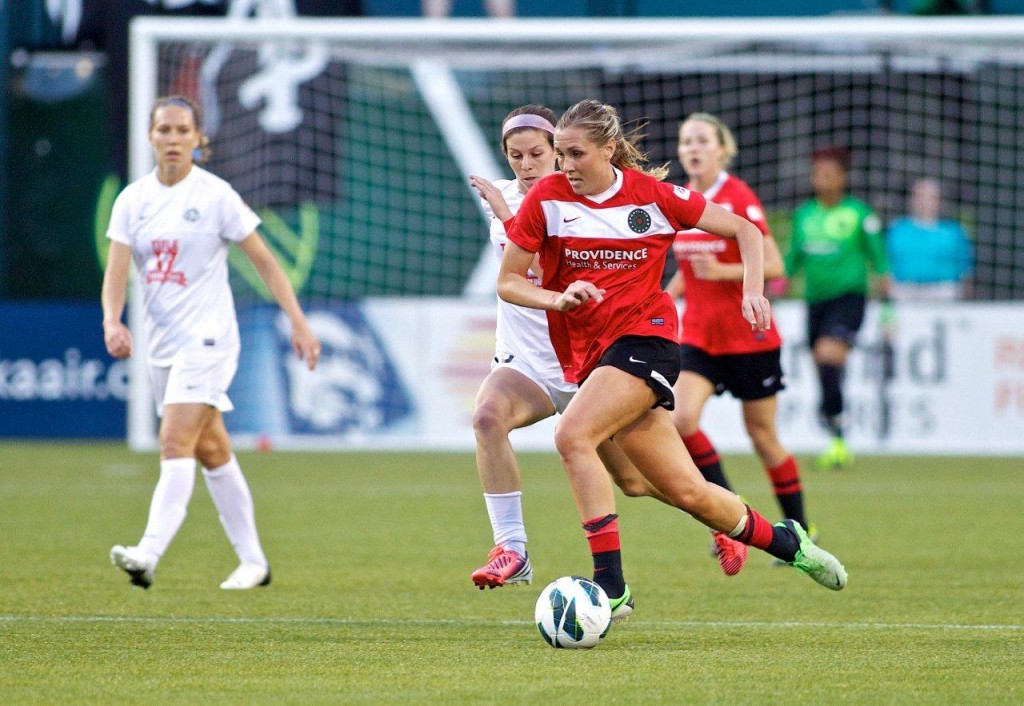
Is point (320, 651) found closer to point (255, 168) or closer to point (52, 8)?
point (255, 168)

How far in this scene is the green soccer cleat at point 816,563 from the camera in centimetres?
621

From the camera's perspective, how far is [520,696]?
4.67 m

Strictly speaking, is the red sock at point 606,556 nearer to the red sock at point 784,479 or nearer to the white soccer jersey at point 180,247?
the white soccer jersey at point 180,247

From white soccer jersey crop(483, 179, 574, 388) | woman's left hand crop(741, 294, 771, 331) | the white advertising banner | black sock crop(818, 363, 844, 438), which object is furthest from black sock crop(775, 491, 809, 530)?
the white advertising banner

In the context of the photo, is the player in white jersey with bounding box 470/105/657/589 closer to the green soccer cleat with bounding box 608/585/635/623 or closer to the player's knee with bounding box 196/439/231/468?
Result: the green soccer cleat with bounding box 608/585/635/623

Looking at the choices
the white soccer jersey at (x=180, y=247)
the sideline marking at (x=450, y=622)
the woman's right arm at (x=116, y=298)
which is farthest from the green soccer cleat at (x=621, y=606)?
the woman's right arm at (x=116, y=298)

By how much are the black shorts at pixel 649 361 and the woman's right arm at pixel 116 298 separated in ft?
6.86

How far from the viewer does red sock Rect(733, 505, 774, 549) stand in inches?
240

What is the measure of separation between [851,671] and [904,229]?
1114cm

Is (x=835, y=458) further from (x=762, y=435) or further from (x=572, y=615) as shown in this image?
(x=572, y=615)

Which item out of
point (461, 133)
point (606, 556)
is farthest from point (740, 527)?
point (461, 133)

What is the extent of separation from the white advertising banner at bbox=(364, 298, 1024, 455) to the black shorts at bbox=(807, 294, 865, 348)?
2341 mm

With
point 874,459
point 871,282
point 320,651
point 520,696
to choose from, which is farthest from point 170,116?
point 871,282

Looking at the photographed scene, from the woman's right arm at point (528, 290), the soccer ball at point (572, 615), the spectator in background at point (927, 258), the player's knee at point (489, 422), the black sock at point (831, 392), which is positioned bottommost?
the black sock at point (831, 392)
